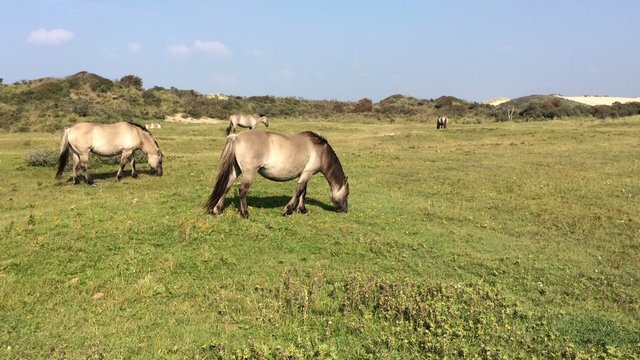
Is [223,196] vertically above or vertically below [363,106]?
below

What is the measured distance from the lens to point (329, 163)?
1229 centimetres

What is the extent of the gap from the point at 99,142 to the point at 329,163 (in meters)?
8.95

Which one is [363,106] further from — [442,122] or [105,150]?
[105,150]

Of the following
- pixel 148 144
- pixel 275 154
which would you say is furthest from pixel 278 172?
pixel 148 144

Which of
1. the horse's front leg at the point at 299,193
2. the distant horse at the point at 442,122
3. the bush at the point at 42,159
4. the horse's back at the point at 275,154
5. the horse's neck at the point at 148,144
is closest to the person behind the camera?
the horse's back at the point at 275,154

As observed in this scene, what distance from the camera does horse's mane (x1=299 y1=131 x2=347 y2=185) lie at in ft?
40.1

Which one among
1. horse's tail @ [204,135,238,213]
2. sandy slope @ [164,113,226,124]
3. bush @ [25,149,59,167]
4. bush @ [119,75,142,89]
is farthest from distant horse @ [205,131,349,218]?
bush @ [119,75,142,89]

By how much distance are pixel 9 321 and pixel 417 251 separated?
728 centimetres

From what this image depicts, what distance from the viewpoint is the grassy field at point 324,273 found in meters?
6.41

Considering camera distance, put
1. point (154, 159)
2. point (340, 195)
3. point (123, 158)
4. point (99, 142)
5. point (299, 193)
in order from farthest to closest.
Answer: point (154, 159)
point (123, 158)
point (99, 142)
point (340, 195)
point (299, 193)

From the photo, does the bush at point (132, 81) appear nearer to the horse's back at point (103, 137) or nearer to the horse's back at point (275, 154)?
the horse's back at point (103, 137)

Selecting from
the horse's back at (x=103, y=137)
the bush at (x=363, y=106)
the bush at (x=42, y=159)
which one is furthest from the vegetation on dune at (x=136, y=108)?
the horse's back at (x=103, y=137)

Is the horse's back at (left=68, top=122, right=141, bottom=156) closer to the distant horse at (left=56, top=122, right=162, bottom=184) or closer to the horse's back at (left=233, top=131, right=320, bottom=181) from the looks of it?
the distant horse at (left=56, top=122, right=162, bottom=184)

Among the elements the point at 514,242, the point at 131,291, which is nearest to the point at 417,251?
the point at 514,242
